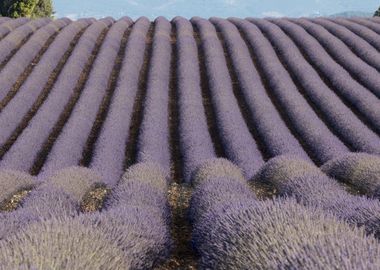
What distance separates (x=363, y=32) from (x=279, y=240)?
2641cm

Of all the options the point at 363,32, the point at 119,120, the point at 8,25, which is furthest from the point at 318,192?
the point at 8,25

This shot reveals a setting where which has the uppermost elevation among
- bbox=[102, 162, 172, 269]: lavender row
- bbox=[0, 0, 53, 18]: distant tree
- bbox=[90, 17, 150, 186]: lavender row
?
→ bbox=[0, 0, 53, 18]: distant tree

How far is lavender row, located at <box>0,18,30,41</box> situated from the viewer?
2734cm

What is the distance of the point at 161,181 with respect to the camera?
27.5ft

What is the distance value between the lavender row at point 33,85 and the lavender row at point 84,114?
1.57m

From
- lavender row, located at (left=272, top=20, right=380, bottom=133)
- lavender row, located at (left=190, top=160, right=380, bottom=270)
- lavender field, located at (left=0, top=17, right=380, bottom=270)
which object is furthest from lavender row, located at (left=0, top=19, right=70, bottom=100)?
lavender row, located at (left=190, top=160, right=380, bottom=270)

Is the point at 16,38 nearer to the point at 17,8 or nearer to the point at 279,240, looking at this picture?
the point at 17,8

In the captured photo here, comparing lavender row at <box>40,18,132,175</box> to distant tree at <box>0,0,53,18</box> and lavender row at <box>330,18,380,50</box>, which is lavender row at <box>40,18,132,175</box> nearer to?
lavender row at <box>330,18,380,50</box>

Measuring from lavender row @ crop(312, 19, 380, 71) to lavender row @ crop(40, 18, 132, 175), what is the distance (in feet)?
33.9

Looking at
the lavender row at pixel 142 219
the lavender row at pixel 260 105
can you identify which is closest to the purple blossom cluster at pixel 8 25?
the lavender row at pixel 260 105

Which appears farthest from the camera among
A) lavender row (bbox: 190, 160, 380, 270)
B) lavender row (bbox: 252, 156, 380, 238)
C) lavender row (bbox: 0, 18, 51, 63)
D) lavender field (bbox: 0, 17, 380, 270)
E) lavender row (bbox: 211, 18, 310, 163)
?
lavender row (bbox: 0, 18, 51, 63)

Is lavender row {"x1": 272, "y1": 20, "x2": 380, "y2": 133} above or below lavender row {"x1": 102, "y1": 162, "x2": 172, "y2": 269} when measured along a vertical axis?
above

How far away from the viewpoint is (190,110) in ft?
60.5

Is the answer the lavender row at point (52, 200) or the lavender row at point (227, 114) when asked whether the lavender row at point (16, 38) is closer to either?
the lavender row at point (227, 114)
